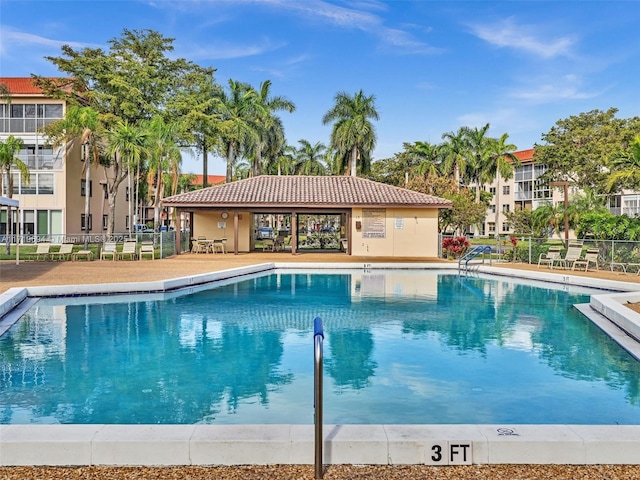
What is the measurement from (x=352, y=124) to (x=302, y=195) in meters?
17.4

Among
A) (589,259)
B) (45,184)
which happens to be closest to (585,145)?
(589,259)

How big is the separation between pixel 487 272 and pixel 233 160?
28.5 metres

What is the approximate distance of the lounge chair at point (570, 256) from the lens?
21812 millimetres

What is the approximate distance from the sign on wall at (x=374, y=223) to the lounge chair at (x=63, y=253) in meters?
14.4

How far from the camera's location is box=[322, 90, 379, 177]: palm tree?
44719 mm

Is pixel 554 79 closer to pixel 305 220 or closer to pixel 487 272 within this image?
pixel 487 272

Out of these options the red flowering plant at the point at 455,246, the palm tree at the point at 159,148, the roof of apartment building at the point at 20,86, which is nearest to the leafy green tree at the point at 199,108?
the palm tree at the point at 159,148

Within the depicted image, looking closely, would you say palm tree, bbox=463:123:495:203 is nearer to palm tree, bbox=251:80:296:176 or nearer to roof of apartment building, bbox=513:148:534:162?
roof of apartment building, bbox=513:148:534:162

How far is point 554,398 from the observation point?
6.79 metres

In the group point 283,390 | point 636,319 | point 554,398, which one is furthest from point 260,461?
point 636,319

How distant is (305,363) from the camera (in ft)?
27.6

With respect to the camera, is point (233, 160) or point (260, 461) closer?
point (260, 461)

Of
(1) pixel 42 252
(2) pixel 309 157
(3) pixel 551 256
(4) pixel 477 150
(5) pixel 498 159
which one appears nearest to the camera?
(3) pixel 551 256

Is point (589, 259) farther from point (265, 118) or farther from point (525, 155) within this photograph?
point (525, 155)
